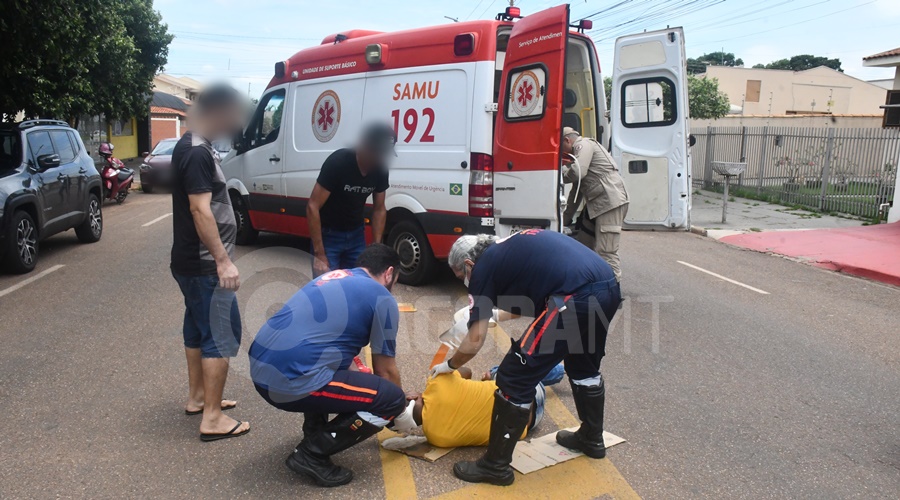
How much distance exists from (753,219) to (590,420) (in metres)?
12.2

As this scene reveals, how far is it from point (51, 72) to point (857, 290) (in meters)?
13.6

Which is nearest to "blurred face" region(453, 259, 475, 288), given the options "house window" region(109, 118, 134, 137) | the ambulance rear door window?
the ambulance rear door window

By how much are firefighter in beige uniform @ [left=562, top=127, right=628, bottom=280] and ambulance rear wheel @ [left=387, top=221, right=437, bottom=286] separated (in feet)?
5.22

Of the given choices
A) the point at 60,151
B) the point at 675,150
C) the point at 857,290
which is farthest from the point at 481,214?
the point at 60,151

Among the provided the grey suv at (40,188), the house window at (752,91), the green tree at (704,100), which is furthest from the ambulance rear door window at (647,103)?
the house window at (752,91)

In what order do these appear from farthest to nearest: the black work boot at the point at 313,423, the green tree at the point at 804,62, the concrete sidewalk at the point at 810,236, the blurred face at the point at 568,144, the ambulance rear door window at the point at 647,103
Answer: the green tree at the point at 804,62 < the concrete sidewalk at the point at 810,236 < the ambulance rear door window at the point at 647,103 < the blurred face at the point at 568,144 < the black work boot at the point at 313,423

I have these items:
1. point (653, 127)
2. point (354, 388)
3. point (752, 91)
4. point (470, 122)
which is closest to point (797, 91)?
point (752, 91)

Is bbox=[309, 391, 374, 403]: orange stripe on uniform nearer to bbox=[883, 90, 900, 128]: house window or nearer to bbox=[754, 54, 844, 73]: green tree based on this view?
bbox=[883, 90, 900, 128]: house window

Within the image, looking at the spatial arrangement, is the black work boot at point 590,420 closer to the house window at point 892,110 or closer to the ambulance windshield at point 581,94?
the ambulance windshield at point 581,94

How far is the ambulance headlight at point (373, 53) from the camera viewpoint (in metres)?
7.13

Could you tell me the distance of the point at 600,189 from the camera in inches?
255

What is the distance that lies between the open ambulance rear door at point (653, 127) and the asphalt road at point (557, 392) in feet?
2.97

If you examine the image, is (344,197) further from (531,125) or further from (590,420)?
(590,420)

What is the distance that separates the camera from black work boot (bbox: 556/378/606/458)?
11.9 ft
